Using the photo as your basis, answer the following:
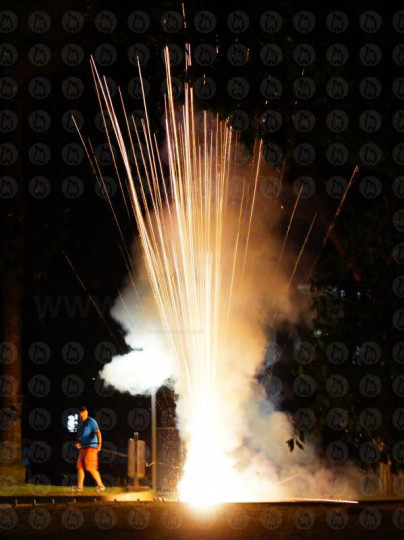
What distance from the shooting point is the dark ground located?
1000 cm

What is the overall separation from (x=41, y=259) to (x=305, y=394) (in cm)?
1006

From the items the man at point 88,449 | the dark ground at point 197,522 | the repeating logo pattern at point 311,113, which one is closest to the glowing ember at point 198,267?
the man at point 88,449

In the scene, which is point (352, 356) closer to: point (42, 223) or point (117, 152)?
point (42, 223)

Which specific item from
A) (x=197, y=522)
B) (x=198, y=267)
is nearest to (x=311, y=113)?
(x=197, y=522)

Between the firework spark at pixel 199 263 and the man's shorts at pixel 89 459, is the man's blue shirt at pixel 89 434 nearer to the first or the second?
the man's shorts at pixel 89 459

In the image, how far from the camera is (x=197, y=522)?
35.2ft

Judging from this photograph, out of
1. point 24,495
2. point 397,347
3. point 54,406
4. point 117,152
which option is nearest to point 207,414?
point 24,495

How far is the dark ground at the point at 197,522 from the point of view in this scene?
10000 millimetres

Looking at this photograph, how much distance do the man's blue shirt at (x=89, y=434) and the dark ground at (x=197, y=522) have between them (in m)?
3.73

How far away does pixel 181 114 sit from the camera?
1703 centimetres

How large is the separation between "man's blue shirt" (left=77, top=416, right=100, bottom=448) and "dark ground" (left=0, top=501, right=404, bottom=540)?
3731 mm

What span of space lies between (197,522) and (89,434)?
6202 mm

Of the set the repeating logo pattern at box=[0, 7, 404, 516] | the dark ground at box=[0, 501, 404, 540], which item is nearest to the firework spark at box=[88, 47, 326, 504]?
the dark ground at box=[0, 501, 404, 540]

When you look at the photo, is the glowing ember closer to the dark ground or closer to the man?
the man
